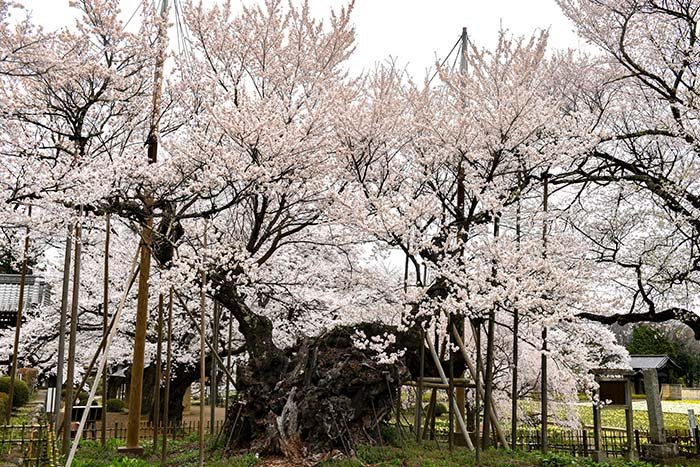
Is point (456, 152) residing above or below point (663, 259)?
above

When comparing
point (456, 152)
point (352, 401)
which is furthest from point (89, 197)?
point (456, 152)

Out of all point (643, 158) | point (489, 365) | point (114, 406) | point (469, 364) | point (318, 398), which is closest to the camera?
point (489, 365)

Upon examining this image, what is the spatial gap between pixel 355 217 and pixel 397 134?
2033mm

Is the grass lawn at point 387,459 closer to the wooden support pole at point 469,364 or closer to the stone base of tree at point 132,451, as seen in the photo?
the stone base of tree at point 132,451

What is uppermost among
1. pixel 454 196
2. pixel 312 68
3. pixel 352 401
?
pixel 312 68

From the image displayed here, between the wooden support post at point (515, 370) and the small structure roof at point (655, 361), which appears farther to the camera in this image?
the small structure roof at point (655, 361)

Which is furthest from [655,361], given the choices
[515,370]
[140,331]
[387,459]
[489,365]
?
[140,331]

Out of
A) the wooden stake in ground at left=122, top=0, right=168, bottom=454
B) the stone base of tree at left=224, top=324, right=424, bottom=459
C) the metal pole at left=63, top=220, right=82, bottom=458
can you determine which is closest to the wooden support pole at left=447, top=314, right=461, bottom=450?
the stone base of tree at left=224, top=324, right=424, bottom=459

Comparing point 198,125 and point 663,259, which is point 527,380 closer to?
point 663,259

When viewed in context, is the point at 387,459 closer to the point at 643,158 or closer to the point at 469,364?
the point at 469,364

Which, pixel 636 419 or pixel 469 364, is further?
pixel 636 419

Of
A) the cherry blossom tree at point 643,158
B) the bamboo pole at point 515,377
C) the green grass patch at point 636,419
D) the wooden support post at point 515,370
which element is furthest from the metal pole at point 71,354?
the green grass patch at point 636,419

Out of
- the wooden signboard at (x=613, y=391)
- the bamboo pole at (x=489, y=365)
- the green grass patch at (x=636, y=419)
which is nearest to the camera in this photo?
the bamboo pole at (x=489, y=365)

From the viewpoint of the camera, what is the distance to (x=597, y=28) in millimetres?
10039
